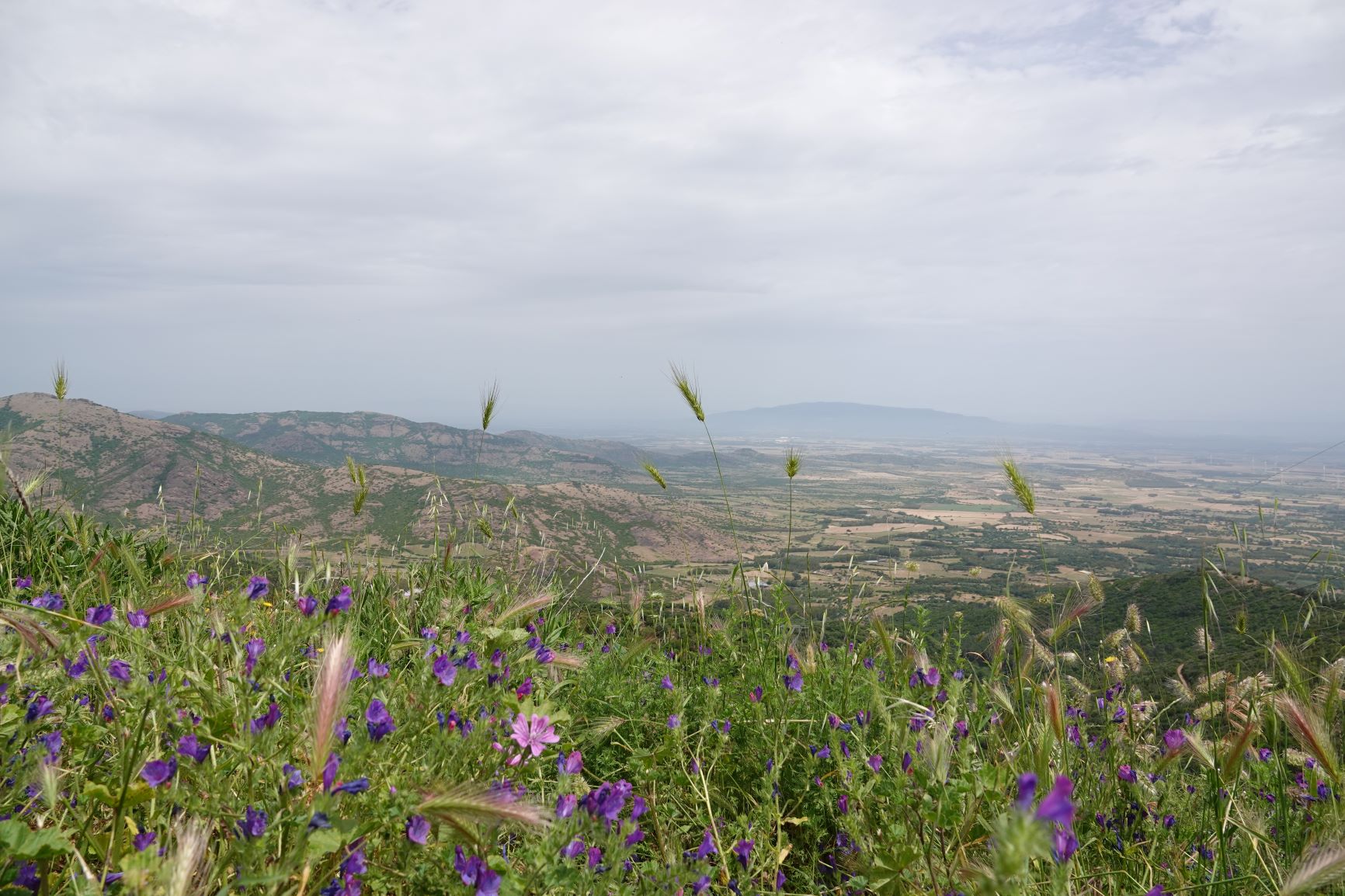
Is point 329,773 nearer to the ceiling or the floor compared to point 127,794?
nearer to the ceiling

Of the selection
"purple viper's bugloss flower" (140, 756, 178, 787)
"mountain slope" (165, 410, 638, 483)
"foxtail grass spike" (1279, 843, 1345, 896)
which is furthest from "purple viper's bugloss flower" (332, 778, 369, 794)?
"mountain slope" (165, 410, 638, 483)

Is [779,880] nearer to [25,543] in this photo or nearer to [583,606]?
[583,606]

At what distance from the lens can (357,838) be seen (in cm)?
172

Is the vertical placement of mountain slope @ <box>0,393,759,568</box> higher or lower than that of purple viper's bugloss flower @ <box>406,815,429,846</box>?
lower

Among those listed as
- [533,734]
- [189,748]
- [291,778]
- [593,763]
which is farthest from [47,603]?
[593,763]

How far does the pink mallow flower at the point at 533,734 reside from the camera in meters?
2.01

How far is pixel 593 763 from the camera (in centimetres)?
308

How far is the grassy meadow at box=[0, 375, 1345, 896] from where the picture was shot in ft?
4.85

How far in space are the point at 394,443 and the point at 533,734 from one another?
144m

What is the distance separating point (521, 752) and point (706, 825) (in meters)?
0.77

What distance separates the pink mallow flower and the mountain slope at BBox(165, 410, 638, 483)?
102 m

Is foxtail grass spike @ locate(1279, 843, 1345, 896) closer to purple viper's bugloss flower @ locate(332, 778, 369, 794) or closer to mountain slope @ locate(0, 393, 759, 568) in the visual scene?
purple viper's bugloss flower @ locate(332, 778, 369, 794)

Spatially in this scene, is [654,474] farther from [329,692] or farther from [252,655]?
[329,692]

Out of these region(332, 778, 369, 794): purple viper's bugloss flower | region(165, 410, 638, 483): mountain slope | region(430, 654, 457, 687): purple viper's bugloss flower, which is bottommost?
region(165, 410, 638, 483): mountain slope
